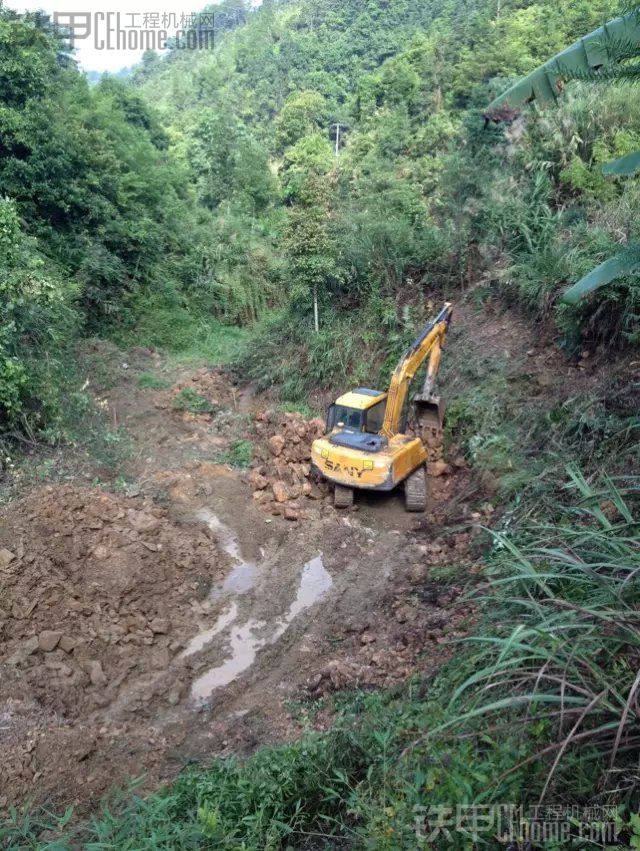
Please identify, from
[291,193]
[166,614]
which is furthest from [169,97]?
[166,614]

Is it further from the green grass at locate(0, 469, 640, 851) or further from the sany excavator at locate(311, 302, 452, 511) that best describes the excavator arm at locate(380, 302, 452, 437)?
the green grass at locate(0, 469, 640, 851)

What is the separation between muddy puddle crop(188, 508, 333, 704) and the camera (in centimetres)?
660

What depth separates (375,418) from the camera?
959cm

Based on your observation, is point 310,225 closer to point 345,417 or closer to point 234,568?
point 345,417

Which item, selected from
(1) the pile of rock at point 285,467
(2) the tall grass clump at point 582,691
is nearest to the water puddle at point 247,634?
(1) the pile of rock at point 285,467

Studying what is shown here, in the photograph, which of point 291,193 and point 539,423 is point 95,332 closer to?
point 539,423

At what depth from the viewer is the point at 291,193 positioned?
28531mm

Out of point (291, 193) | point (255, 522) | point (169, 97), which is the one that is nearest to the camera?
point (255, 522)

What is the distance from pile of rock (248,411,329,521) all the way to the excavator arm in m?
1.55

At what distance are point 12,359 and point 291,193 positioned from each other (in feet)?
71.1

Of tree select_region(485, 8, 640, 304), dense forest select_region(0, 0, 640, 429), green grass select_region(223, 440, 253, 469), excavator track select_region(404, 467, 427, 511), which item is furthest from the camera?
green grass select_region(223, 440, 253, 469)

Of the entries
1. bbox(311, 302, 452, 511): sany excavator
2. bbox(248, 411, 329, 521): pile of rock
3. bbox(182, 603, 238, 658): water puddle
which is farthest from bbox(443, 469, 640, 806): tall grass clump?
bbox(248, 411, 329, 521): pile of rock

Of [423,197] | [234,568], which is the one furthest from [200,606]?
[423,197]

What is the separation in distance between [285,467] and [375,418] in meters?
1.76
